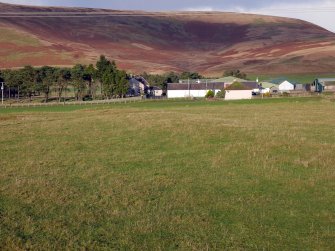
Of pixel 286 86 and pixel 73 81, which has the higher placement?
pixel 73 81

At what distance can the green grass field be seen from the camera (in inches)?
336

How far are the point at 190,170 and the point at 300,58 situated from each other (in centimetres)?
17654

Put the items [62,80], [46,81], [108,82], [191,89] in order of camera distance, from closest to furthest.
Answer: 1. [108,82]
2. [46,81]
3. [62,80]
4. [191,89]

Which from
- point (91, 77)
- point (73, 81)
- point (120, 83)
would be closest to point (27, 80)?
point (73, 81)

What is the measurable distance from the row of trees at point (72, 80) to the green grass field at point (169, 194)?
72.8 meters

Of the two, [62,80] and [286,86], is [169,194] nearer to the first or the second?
[62,80]

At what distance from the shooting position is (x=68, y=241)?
8289 millimetres

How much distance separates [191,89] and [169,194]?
108 meters

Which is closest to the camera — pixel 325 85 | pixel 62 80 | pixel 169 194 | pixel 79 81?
pixel 169 194

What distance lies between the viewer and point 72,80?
317 feet

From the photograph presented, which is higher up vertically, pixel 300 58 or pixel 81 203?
pixel 300 58

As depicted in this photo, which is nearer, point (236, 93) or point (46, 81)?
point (236, 93)

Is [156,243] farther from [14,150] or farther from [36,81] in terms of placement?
[36,81]

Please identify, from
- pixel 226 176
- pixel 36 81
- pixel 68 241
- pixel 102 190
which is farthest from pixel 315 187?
pixel 36 81
